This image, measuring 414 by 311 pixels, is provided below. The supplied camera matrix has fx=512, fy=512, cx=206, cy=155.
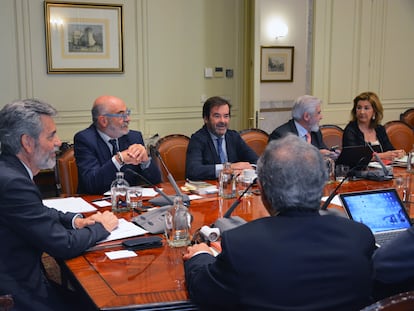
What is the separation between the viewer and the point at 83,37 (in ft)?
16.2

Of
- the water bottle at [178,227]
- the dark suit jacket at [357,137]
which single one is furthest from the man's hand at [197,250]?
the dark suit jacket at [357,137]

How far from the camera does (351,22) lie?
619 centimetres

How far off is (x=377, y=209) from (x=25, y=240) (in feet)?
4.61

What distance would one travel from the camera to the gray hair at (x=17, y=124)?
6.27 feet

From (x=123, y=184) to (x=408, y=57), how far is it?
17.5 feet

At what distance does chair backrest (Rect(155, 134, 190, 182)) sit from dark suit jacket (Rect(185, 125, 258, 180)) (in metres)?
0.20

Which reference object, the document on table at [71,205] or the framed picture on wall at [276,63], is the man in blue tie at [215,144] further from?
the framed picture on wall at [276,63]

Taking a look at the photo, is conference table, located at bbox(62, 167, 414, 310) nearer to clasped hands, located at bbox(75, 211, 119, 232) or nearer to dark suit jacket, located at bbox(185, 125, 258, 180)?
clasped hands, located at bbox(75, 211, 119, 232)

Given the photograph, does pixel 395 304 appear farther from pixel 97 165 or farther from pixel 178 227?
pixel 97 165

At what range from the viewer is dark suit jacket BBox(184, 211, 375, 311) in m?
1.25

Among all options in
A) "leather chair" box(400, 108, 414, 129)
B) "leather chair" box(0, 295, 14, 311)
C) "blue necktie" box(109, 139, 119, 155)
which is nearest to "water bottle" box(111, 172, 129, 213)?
"blue necktie" box(109, 139, 119, 155)

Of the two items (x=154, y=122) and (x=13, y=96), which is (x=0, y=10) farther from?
(x=154, y=122)

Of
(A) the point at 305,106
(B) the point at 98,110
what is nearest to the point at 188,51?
(A) the point at 305,106

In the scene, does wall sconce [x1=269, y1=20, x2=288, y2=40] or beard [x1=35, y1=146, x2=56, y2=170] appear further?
wall sconce [x1=269, y1=20, x2=288, y2=40]
